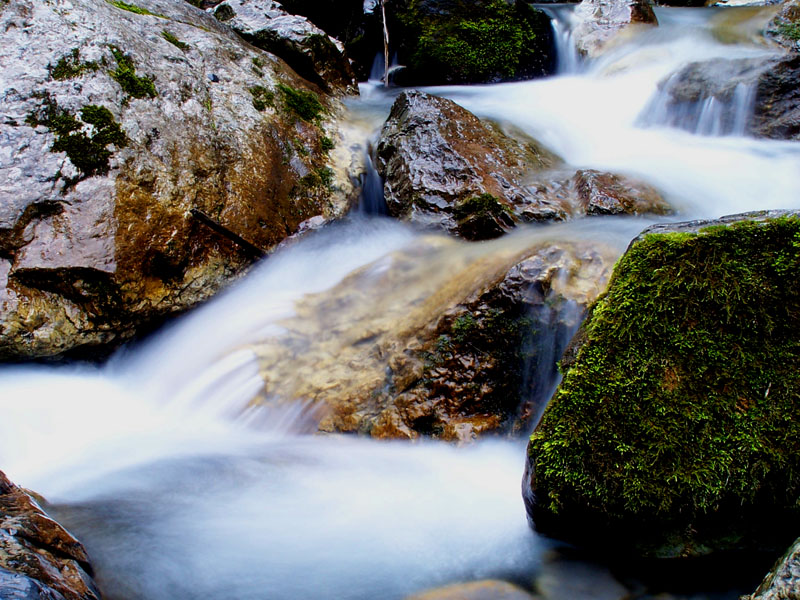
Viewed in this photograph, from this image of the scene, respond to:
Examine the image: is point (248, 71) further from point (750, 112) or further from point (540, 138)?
point (750, 112)

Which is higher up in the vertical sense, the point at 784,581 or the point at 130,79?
the point at 130,79

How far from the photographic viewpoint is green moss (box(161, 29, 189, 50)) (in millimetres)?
5938

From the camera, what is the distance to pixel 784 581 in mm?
1690

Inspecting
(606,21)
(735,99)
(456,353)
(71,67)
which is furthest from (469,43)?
(456,353)

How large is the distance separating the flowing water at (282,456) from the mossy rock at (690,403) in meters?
0.35

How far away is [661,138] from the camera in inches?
282

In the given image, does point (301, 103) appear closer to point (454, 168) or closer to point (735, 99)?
point (454, 168)

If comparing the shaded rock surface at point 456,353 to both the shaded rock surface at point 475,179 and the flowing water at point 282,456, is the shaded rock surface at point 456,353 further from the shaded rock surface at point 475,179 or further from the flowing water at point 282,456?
the shaded rock surface at point 475,179

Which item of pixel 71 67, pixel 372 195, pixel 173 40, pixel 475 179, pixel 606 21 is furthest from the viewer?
pixel 606 21

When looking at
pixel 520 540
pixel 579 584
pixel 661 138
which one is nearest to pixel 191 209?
pixel 520 540

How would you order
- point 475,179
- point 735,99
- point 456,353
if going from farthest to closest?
point 735,99 < point 475,179 < point 456,353

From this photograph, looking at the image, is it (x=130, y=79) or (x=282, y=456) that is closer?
(x=282, y=456)

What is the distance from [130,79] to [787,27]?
974 cm

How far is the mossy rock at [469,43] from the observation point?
390 inches
